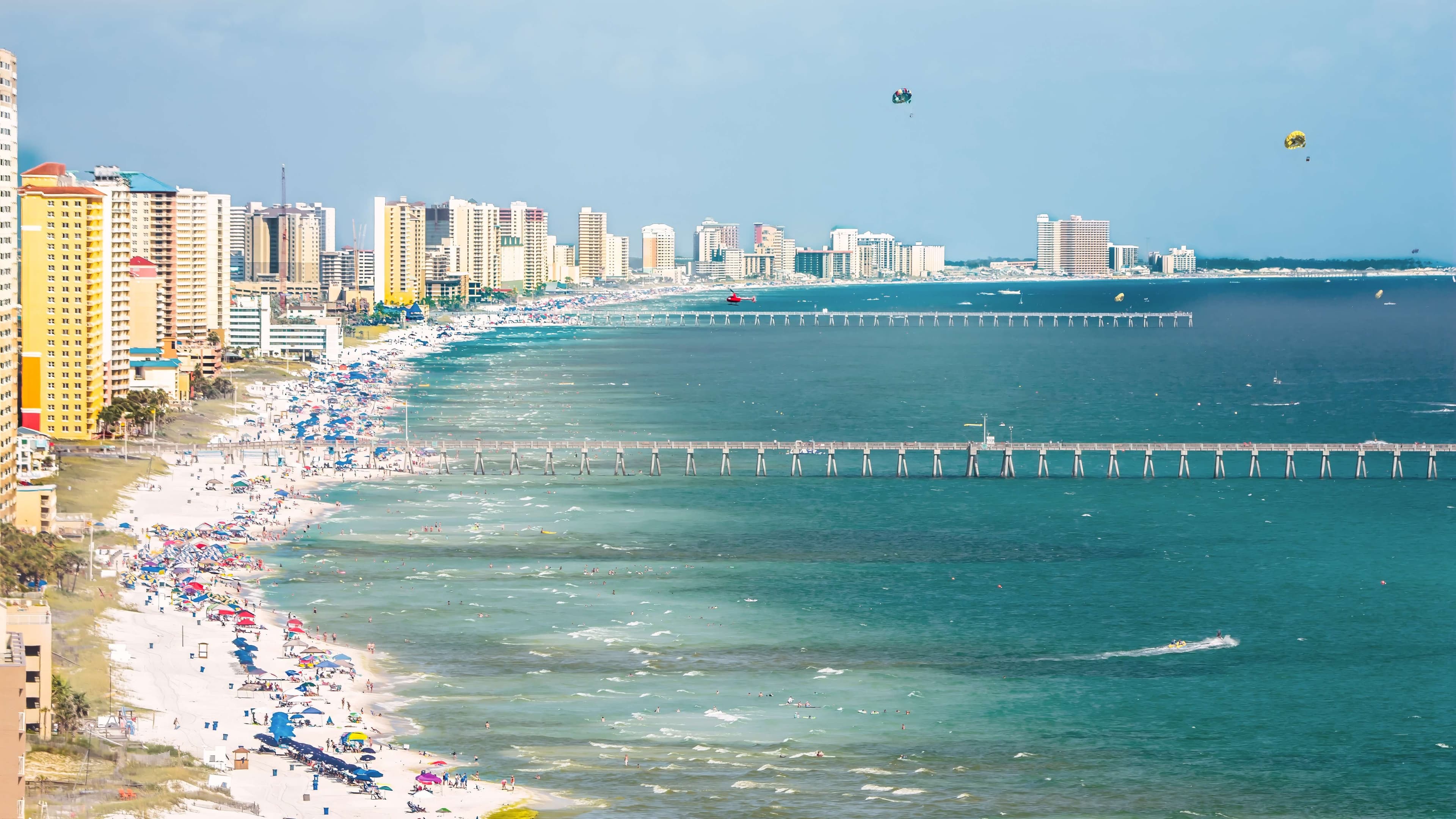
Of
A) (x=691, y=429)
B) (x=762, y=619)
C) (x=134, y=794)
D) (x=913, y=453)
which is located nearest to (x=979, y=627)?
(x=762, y=619)

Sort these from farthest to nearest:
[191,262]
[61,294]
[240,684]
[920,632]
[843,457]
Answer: [191,262] < [843,457] < [61,294] < [920,632] < [240,684]

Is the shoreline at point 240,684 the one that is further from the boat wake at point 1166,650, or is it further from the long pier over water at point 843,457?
the boat wake at point 1166,650

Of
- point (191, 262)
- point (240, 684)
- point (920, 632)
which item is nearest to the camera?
point (240, 684)

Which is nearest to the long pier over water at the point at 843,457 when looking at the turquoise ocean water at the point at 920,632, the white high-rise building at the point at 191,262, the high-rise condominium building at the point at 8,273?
the turquoise ocean water at the point at 920,632

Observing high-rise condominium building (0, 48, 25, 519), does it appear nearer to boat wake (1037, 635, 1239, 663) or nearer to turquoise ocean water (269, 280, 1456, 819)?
turquoise ocean water (269, 280, 1456, 819)

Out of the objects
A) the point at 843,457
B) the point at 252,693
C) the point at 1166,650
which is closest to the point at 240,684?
the point at 252,693

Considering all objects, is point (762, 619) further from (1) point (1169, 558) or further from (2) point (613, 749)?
(1) point (1169, 558)

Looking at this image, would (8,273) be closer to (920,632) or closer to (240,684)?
(240,684)
